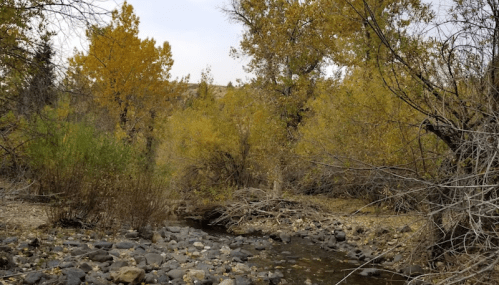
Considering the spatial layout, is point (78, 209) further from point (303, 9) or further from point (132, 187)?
point (303, 9)

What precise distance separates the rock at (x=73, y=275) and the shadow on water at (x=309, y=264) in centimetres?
305

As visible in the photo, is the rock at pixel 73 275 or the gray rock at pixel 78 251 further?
the gray rock at pixel 78 251

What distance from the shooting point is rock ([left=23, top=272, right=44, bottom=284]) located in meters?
3.84

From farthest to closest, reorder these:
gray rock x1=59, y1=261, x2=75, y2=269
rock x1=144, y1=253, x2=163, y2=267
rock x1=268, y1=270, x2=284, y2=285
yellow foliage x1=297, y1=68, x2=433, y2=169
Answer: yellow foliage x1=297, y1=68, x2=433, y2=169
rock x1=268, y1=270, x2=284, y2=285
rock x1=144, y1=253, x2=163, y2=267
gray rock x1=59, y1=261, x2=75, y2=269

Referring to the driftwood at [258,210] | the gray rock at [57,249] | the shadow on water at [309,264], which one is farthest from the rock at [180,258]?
the driftwood at [258,210]

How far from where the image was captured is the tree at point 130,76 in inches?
543

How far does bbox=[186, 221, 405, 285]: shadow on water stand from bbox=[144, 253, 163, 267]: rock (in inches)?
70.8

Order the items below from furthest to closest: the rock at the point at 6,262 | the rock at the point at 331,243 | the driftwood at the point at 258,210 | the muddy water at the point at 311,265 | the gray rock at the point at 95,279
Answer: the driftwood at the point at 258,210
the rock at the point at 331,243
the muddy water at the point at 311,265
the gray rock at the point at 95,279
the rock at the point at 6,262

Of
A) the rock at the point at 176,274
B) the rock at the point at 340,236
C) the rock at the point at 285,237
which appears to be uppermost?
the rock at the point at 176,274

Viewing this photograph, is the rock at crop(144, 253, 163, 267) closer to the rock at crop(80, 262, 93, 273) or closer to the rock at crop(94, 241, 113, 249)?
the rock at crop(94, 241, 113, 249)

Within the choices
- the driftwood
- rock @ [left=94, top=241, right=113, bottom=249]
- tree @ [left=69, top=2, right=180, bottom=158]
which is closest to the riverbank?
rock @ [left=94, top=241, right=113, bottom=249]

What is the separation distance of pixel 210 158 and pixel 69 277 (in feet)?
30.5

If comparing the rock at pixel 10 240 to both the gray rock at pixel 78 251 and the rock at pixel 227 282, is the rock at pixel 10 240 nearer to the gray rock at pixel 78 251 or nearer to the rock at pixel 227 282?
the gray rock at pixel 78 251

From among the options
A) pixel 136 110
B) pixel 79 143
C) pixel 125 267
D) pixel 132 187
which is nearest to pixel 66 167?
pixel 79 143
